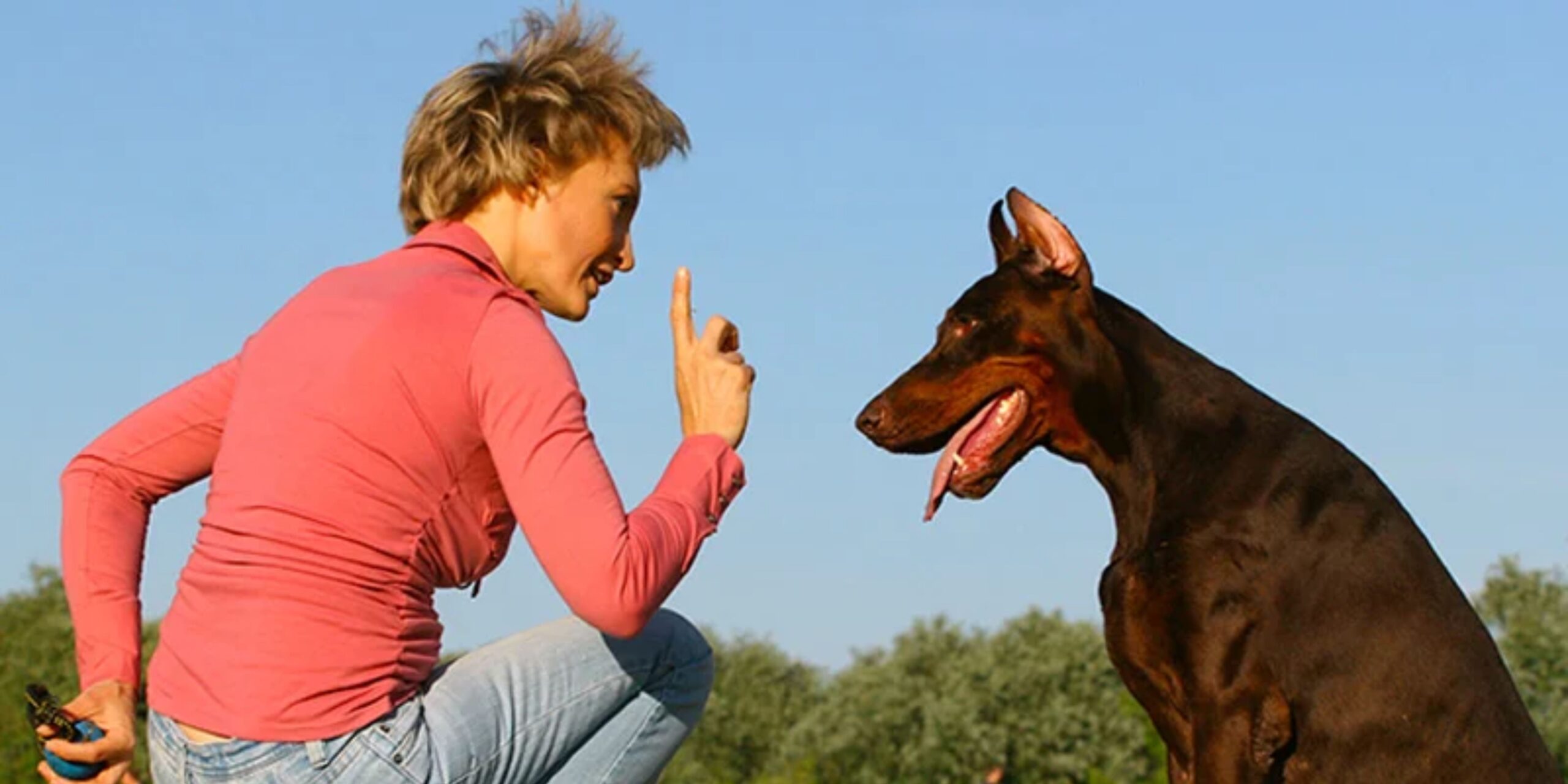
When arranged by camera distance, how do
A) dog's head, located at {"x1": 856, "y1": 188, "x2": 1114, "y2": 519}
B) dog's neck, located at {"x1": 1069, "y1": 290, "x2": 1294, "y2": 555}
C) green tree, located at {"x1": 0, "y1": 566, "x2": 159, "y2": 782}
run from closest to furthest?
dog's neck, located at {"x1": 1069, "y1": 290, "x2": 1294, "y2": 555}
dog's head, located at {"x1": 856, "y1": 188, "x2": 1114, "y2": 519}
green tree, located at {"x1": 0, "y1": 566, "x2": 159, "y2": 782}

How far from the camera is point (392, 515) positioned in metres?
3.74

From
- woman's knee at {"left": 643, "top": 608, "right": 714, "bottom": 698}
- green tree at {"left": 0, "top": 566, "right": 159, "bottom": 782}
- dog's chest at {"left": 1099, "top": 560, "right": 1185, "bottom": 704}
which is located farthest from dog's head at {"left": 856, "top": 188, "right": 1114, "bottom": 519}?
green tree at {"left": 0, "top": 566, "right": 159, "bottom": 782}

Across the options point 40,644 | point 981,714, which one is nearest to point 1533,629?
point 981,714

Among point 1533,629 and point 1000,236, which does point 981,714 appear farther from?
point 1000,236

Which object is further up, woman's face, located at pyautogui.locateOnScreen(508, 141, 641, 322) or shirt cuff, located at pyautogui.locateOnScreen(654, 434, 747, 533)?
woman's face, located at pyautogui.locateOnScreen(508, 141, 641, 322)

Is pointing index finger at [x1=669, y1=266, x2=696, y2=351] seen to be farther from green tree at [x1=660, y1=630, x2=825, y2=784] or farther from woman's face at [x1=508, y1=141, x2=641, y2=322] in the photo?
green tree at [x1=660, y1=630, x2=825, y2=784]

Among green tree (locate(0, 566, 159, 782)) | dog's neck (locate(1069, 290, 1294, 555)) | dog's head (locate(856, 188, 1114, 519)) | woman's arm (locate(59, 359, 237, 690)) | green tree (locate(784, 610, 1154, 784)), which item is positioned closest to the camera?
woman's arm (locate(59, 359, 237, 690))

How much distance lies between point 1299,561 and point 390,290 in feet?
10.4

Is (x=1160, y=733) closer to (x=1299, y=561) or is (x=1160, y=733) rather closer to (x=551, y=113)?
(x=1299, y=561)

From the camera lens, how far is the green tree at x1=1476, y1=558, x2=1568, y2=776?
73.6 ft

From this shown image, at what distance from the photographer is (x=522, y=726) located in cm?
398

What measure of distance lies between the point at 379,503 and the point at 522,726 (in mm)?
564

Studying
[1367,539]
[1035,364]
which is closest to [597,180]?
[1035,364]

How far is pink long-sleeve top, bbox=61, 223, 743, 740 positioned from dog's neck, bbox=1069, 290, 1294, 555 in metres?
2.59
